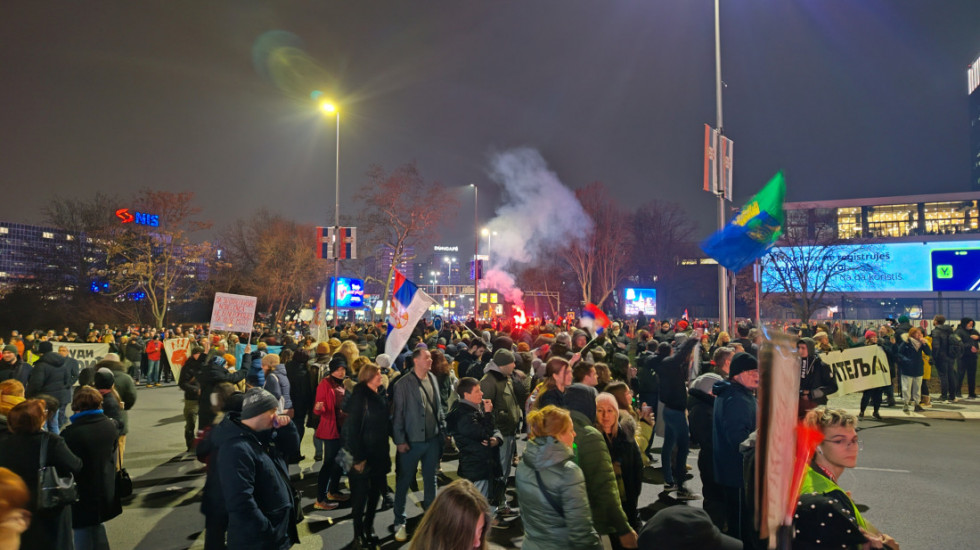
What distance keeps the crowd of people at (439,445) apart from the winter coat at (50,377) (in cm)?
2

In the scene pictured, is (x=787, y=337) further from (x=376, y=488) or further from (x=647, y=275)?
(x=647, y=275)

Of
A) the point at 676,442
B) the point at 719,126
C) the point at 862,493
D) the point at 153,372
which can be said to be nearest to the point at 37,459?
the point at 676,442

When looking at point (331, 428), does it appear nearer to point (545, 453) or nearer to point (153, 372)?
point (545, 453)

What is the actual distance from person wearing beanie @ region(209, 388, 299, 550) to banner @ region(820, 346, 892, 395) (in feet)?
39.0

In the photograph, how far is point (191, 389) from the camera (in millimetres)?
9867

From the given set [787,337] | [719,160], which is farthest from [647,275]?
[787,337]

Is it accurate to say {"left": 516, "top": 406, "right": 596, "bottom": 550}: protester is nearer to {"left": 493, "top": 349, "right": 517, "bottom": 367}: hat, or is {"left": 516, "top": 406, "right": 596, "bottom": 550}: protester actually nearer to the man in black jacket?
{"left": 493, "top": 349, "right": 517, "bottom": 367}: hat

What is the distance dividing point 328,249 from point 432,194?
12473 millimetres

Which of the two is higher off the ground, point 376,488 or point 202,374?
point 202,374

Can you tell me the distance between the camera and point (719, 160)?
14.0m

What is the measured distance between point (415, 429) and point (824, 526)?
4.25 meters

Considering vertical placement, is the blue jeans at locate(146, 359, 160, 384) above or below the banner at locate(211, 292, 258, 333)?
below

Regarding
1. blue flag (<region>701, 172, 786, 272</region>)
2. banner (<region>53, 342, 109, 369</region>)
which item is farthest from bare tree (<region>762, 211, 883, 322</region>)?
banner (<region>53, 342, 109, 369</region>)

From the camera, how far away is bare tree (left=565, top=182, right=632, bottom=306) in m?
45.8
